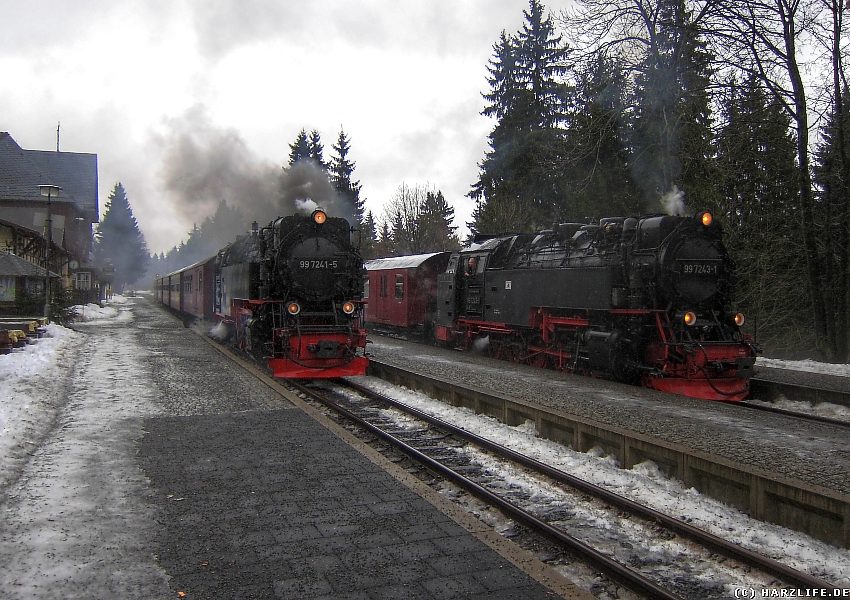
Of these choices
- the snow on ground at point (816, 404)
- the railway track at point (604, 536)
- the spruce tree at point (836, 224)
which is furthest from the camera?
the spruce tree at point (836, 224)

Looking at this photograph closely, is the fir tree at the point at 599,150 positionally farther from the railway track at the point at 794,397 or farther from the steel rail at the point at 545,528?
the steel rail at the point at 545,528

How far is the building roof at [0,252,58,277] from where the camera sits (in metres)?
22.4

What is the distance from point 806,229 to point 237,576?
53.4 feet

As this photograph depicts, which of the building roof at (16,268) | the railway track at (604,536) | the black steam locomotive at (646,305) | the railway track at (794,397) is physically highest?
the building roof at (16,268)

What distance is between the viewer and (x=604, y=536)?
5066 millimetres

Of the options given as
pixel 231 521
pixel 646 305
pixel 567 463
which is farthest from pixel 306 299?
pixel 231 521

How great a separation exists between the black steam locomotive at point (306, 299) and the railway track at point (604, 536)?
13.2 feet

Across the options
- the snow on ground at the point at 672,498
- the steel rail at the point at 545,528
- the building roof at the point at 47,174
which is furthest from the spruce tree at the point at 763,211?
the building roof at the point at 47,174

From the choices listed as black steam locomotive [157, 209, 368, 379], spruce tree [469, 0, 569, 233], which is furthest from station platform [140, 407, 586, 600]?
spruce tree [469, 0, 569, 233]

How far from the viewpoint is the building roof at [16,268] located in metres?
22.4

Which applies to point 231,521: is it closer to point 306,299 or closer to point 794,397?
point 306,299

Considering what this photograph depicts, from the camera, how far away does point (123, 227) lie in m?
85.5

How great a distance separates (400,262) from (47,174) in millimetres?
34448

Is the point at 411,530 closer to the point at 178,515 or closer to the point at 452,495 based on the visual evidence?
the point at 452,495
